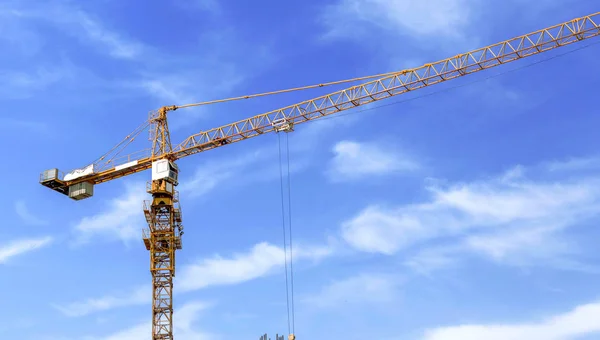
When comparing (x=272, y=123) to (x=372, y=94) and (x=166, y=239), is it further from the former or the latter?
(x=166, y=239)

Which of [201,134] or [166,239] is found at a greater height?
[201,134]

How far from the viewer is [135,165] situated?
110 meters

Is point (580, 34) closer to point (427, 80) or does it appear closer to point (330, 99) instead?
point (427, 80)

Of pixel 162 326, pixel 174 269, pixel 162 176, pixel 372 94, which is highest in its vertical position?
pixel 372 94

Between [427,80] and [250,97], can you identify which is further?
[250,97]

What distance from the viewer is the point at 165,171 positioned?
106625 mm

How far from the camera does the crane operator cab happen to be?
10644cm

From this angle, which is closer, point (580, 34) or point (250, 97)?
point (580, 34)

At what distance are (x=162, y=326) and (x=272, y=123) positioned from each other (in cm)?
2891

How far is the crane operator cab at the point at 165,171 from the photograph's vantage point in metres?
106

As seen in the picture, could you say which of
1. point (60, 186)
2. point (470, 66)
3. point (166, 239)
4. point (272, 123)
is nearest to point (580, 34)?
point (470, 66)

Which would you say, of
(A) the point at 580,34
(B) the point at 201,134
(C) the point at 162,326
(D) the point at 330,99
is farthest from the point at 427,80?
(C) the point at 162,326

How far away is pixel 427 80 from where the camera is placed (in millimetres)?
103062

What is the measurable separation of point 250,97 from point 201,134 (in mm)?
8059
